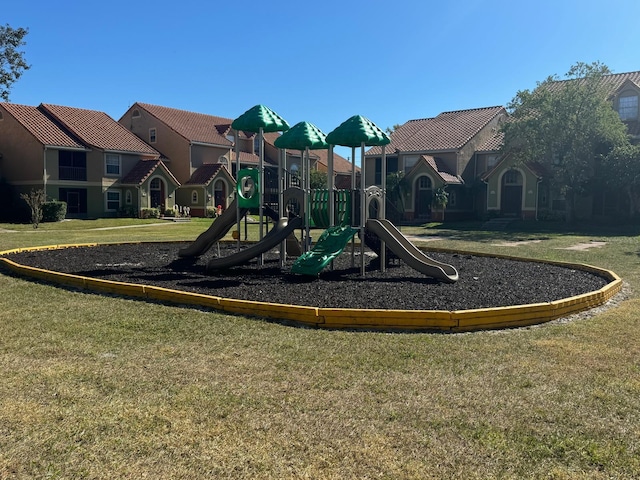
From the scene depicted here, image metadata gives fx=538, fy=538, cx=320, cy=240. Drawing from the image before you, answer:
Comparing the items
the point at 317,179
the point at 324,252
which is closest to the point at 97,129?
the point at 317,179

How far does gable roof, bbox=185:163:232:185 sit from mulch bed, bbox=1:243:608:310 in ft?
89.6

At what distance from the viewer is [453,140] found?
4128 cm

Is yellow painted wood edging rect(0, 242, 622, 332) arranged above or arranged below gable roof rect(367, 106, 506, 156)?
below

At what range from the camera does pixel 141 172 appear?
131 ft

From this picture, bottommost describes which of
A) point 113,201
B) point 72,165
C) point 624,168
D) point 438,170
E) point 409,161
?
point 113,201

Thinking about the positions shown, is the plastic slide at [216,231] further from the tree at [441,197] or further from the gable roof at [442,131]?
the gable roof at [442,131]

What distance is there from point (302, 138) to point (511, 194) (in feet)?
93.3

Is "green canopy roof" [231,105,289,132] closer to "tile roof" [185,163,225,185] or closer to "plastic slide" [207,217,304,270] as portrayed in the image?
"plastic slide" [207,217,304,270]

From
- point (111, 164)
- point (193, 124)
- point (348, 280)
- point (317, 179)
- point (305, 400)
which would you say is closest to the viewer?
A: point (305, 400)

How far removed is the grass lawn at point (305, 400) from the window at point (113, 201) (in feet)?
110

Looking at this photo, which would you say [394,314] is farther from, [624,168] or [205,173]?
[205,173]

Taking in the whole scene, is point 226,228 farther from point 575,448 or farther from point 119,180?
point 119,180

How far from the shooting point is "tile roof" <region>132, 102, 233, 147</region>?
44719 mm

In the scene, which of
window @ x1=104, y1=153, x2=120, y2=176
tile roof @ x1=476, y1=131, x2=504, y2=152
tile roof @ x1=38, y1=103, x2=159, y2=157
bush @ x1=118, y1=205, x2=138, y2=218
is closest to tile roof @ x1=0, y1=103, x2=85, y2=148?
tile roof @ x1=38, y1=103, x2=159, y2=157
